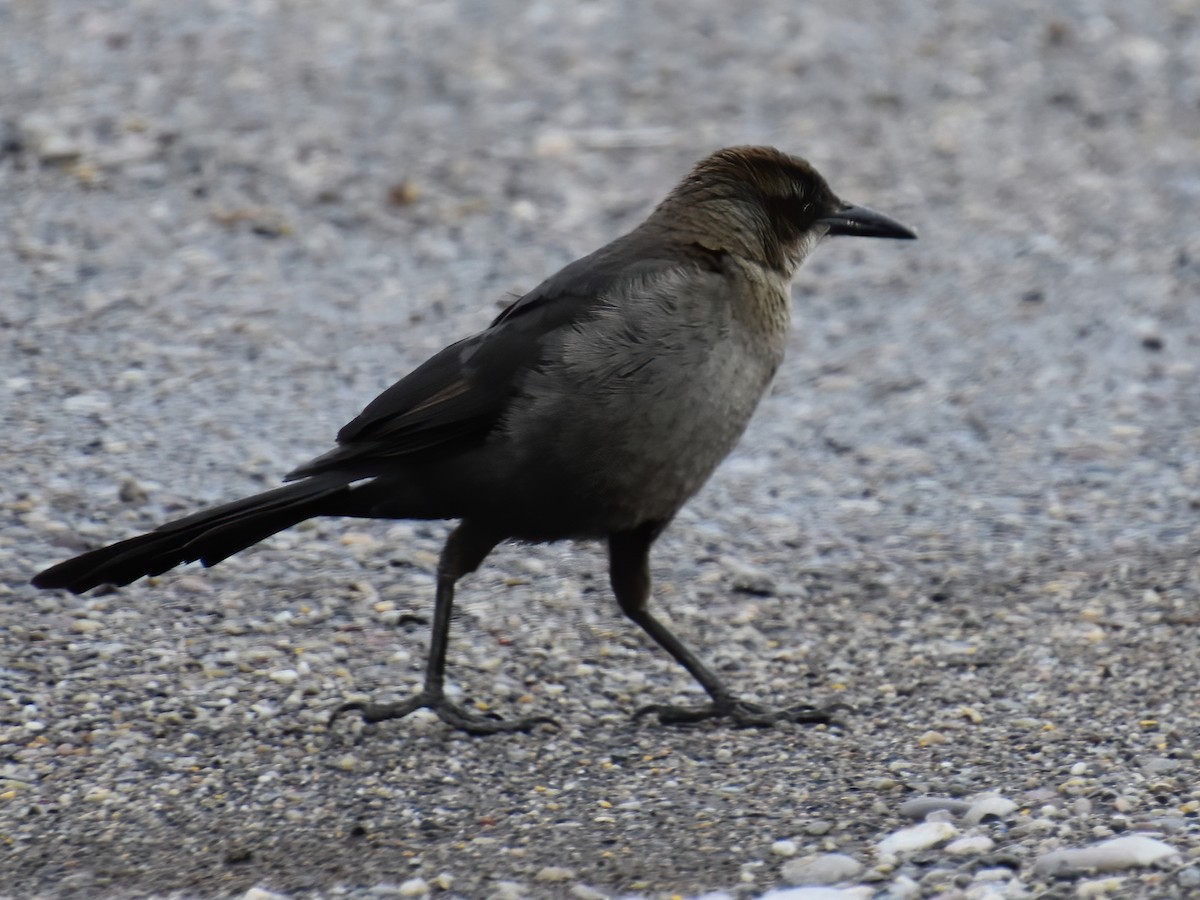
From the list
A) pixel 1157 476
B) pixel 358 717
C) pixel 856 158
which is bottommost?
pixel 358 717

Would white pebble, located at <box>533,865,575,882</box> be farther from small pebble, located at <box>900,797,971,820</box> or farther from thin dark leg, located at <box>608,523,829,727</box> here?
thin dark leg, located at <box>608,523,829,727</box>

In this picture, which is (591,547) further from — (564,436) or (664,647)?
(564,436)

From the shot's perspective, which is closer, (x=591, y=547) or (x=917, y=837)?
(x=917, y=837)

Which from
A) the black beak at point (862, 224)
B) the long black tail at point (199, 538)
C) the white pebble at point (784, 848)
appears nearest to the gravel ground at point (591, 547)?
the white pebble at point (784, 848)

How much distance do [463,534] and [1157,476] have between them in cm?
296

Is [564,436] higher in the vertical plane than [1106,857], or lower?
higher

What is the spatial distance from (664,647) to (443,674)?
61 cm

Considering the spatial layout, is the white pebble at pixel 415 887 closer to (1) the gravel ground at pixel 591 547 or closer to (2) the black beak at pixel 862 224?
(1) the gravel ground at pixel 591 547

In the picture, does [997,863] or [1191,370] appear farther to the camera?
[1191,370]

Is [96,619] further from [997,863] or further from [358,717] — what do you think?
[997,863]

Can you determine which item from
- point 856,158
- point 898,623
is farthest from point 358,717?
point 856,158

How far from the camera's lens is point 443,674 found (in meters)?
4.75

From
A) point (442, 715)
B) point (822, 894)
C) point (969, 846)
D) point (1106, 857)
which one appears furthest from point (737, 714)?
point (1106, 857)

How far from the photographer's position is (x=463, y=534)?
15.5 ft
